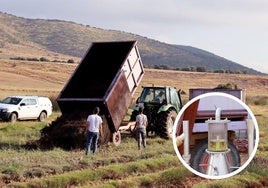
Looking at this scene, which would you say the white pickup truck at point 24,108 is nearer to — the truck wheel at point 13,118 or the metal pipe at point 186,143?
the truck wheel at point 13,118

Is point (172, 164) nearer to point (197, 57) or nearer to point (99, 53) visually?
point (99, 53)

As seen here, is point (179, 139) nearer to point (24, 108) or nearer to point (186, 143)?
point (186, 143)

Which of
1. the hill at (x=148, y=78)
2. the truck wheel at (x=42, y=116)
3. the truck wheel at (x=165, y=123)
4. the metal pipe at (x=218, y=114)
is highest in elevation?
the hill at (x=148, y=78)

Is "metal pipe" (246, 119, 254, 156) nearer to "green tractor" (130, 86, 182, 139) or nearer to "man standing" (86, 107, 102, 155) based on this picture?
"man standing" (86, 107, 102, 155)

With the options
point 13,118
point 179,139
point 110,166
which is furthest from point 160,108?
point 179,139

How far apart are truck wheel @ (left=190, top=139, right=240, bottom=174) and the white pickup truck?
2874cm

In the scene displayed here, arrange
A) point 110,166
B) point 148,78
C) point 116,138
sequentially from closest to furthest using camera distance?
point 110,166 → point 116,138 → point 148,78

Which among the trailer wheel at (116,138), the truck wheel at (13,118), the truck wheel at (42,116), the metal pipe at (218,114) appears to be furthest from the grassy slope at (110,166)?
the truck wheel at (42,116)

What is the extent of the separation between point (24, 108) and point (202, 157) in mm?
29897

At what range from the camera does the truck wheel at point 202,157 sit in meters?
2.29

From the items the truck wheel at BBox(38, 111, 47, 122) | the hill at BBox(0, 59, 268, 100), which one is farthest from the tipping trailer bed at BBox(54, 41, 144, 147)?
the hill at BBox(0, 59, 268, 100)

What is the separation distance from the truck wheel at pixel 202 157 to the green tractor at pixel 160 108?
1836 centimetres

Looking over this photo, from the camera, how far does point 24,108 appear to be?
31.5 m

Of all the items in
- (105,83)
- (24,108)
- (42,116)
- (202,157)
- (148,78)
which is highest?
(148,78)
